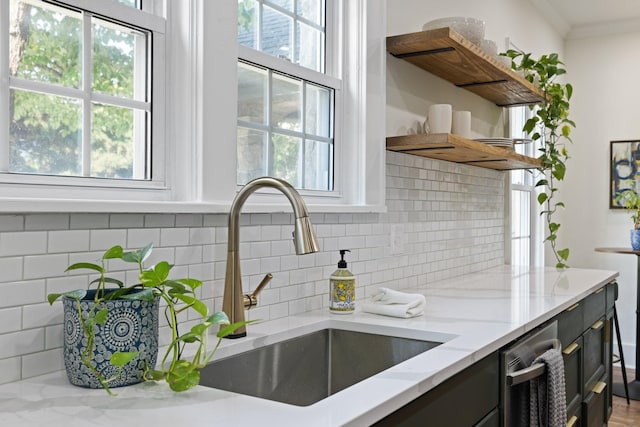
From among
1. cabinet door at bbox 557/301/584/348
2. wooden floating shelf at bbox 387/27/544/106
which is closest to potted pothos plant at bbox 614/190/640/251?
wooden floating shelf at bbox 387/27/544/106

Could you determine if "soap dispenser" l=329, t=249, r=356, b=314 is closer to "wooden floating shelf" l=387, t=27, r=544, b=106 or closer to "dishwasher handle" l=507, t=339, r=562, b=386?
"dishwasher handle" l=507, t=339, r=562, b=386

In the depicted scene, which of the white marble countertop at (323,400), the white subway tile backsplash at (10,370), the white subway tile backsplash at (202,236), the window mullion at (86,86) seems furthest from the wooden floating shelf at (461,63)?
the white subway tile backsplash at (10,370)

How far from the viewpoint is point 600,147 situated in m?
5.21

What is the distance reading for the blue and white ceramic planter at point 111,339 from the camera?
112cm

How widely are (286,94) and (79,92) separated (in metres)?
0.81

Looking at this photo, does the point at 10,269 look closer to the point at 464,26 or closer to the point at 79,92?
the point at 79,92

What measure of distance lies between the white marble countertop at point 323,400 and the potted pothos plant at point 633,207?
2633mm

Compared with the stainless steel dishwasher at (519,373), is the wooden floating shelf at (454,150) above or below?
above

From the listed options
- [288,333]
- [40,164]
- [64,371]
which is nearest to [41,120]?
[40,164]

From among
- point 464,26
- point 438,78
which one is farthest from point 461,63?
point 438,78

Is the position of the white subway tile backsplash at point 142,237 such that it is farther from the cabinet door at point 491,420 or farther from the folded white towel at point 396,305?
the cabinet door at point 491,420

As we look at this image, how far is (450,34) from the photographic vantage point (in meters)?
2.30

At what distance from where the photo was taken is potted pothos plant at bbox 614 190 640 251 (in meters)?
4.46

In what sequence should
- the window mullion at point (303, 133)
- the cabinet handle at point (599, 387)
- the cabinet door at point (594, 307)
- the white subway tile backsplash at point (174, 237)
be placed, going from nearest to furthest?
1. the white subway tile backsplash at point (174, 237)
2. the window mullion at point (303, 133)
3. the cabinet door at point (594, 307)
4. the cabinet handle at point (599, 387)
